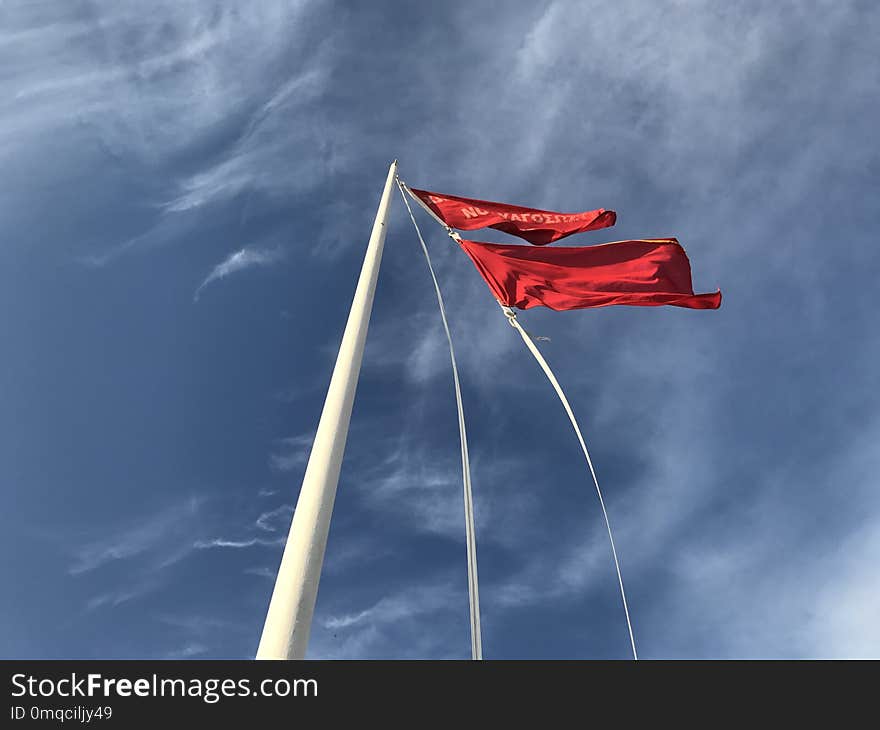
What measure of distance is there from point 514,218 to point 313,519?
11.9 meters

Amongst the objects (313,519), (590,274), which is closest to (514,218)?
(590,274)

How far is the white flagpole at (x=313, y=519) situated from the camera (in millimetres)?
6879

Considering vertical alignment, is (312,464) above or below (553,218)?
below

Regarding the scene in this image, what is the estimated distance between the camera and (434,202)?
1750 centimetres

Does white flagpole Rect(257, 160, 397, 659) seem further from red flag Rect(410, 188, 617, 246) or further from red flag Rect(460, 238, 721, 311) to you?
red flag Rect(410, 188, 617, 246)

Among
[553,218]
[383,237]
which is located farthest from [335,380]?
[553,218]

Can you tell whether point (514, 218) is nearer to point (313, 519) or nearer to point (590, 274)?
point (590, 274)

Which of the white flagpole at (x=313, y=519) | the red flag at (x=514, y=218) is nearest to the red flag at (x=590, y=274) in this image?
the red flag at (x=514, y=218)

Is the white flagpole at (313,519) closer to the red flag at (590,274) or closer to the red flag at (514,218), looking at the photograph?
the red flag at (590,274)

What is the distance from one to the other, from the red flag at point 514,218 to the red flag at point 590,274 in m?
0.93

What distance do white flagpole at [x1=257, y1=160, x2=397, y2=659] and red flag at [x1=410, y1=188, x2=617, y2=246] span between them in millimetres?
7283

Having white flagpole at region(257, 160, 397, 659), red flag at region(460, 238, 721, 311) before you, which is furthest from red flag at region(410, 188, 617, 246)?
white flagpole at region(257, 160, 397, 659)

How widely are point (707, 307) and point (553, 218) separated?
4.78 metres
